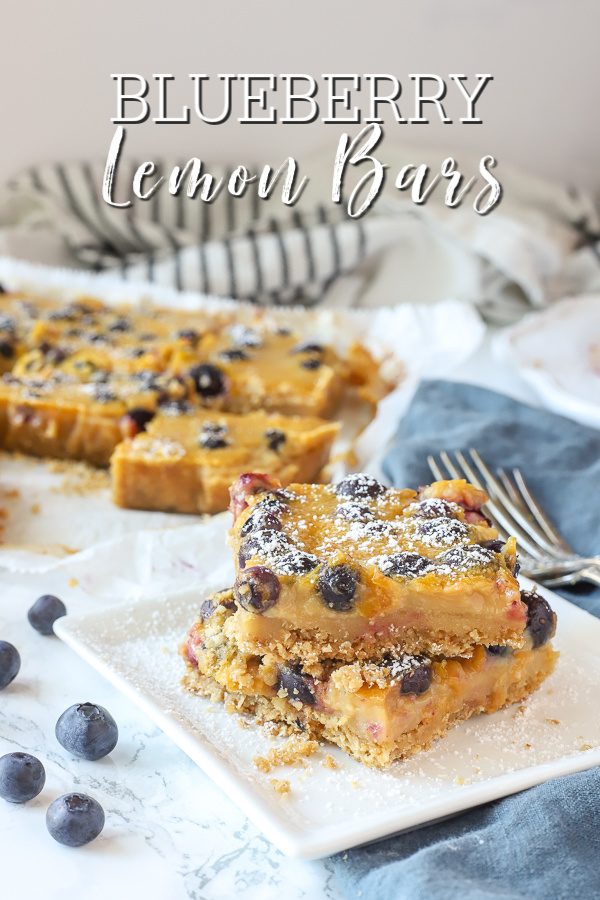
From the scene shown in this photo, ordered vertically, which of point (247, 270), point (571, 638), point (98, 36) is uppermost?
point (98, 36)

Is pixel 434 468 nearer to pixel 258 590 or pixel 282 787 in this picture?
pixel 258 590

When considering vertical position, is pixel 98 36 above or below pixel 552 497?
above

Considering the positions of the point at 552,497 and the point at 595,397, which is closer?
the point at 552,497

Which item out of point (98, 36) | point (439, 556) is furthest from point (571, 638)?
point (98, 36)

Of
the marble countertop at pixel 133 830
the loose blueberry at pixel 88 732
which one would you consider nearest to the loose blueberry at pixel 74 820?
the marble countertop at pixel 133 830

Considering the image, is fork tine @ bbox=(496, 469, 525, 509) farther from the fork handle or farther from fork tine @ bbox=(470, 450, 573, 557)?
the fork handle

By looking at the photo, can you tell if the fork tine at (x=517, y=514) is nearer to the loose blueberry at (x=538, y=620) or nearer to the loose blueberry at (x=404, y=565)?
the loose blueberry at (x=538, y=620)

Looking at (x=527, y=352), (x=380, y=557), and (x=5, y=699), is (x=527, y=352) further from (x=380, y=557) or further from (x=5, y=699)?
(x=5, y=699)
